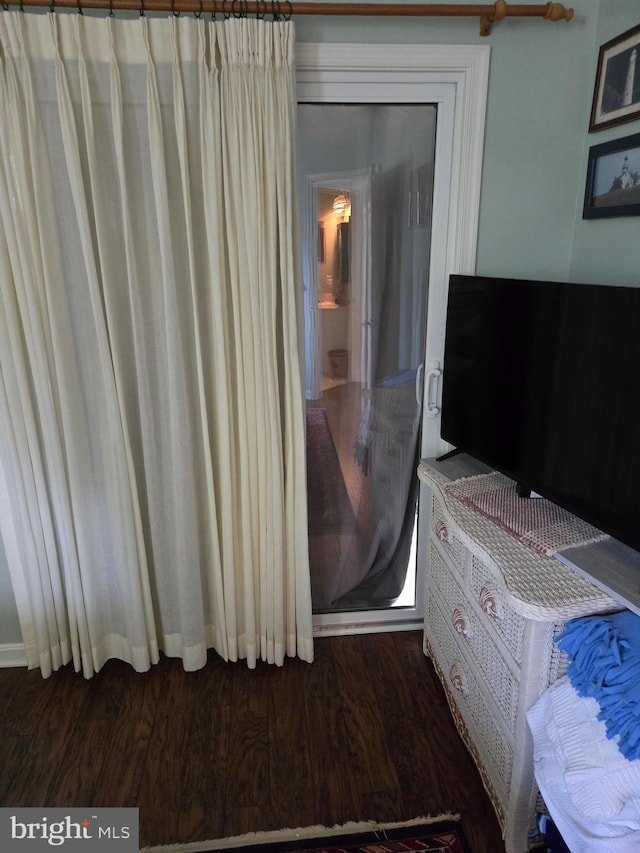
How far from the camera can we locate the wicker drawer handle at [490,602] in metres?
1.56

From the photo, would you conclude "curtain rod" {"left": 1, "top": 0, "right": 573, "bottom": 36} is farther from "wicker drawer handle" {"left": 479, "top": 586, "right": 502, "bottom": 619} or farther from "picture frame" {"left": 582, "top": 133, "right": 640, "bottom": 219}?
"wicker drawer handle" {"left": 479, "top": 586, "right": 502, "bottom": 619}

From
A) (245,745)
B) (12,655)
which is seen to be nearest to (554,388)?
(245,745)

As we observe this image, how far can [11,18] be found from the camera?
161cm

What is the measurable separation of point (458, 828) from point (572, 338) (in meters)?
1.42

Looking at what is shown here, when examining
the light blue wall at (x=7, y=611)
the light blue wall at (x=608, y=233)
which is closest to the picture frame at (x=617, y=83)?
the light blue wall at (x=608, y=233)

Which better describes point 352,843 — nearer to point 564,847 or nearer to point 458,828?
→ point 458,828

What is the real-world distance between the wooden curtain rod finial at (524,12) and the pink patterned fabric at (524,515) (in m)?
1.42

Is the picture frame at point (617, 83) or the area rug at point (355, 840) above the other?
the picture frame at point (617, 83)

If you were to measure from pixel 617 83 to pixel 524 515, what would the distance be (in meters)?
1.33

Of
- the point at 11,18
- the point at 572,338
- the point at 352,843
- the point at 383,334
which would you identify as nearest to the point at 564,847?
the point at 352,843

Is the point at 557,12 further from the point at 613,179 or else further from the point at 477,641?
the point at 477,641

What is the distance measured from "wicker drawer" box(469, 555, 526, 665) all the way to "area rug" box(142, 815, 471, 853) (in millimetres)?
595

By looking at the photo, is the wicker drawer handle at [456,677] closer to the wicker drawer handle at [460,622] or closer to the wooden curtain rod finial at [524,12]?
the wicker drawer handle at [460,622]

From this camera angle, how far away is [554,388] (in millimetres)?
1563
